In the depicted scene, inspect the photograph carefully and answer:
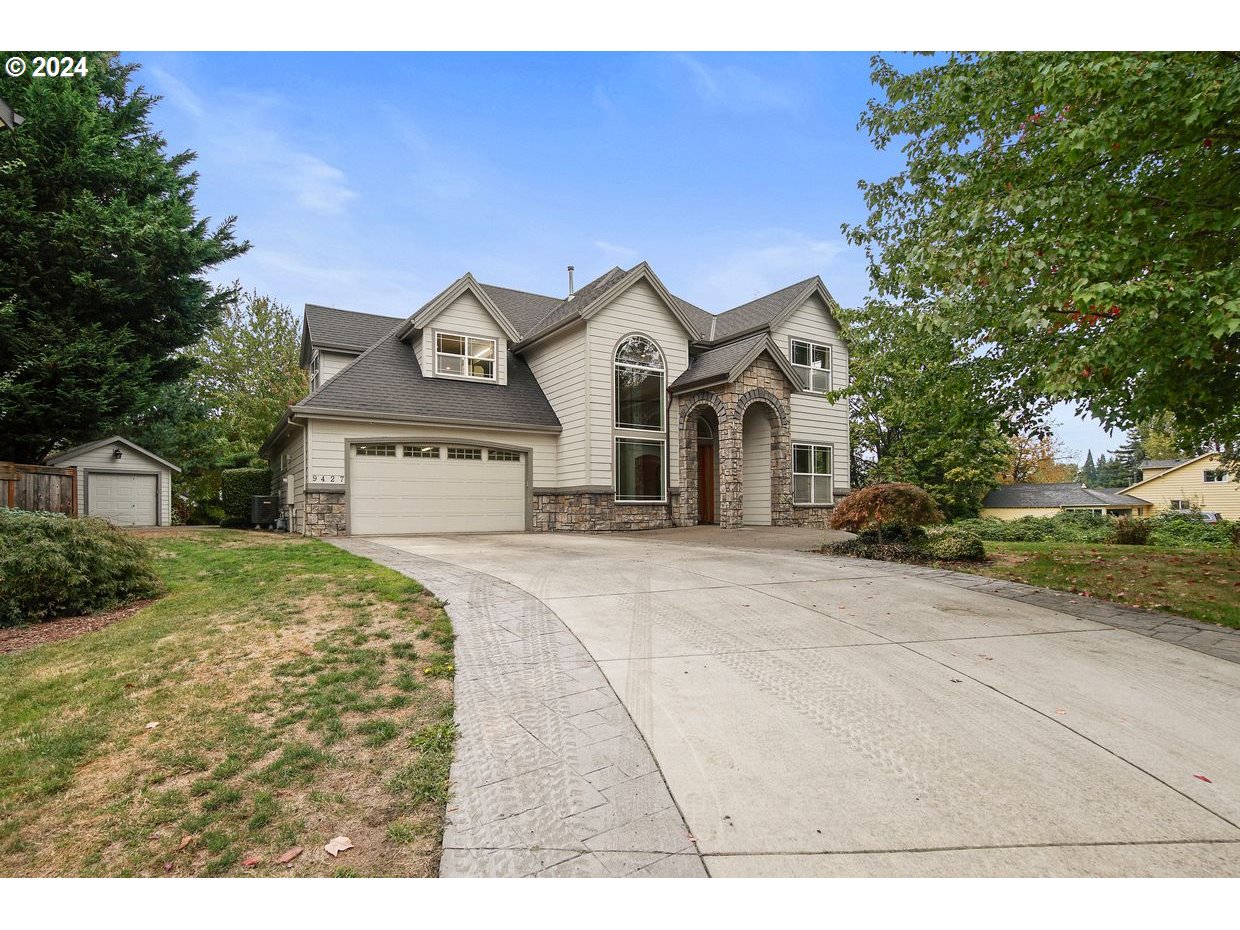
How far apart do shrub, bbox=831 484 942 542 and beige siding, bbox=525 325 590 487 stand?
6.77 m

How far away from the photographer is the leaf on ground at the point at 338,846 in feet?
7.60

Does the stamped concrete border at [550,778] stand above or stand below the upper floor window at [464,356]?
below

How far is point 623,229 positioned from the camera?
60.0 ft

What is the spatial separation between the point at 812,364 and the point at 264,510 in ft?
55.5

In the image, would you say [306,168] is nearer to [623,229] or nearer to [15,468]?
[15,468]

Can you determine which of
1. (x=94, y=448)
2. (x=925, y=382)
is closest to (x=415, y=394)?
(x=925, y=382)

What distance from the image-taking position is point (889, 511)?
33.7 ft

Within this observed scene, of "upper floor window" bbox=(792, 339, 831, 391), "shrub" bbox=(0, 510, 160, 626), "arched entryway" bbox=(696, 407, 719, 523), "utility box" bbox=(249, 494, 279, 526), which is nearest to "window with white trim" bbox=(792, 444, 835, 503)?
"upper floor window" bbox=(792, 339, 831, 391)

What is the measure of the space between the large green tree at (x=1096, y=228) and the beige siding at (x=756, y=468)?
9494 mm

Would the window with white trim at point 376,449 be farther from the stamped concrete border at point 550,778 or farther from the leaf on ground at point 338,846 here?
the leaf on ground at point 338,846

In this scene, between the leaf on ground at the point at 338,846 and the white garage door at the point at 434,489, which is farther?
the white garage door at the point at 434,489

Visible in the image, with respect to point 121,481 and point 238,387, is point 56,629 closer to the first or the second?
point 121,481

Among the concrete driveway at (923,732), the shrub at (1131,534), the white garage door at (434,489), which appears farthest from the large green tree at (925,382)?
the white garage door at (434,489)

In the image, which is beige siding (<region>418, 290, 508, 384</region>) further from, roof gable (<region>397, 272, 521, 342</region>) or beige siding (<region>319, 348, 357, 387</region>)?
beige siding (<region>319, 348, 357, 387</region>)
